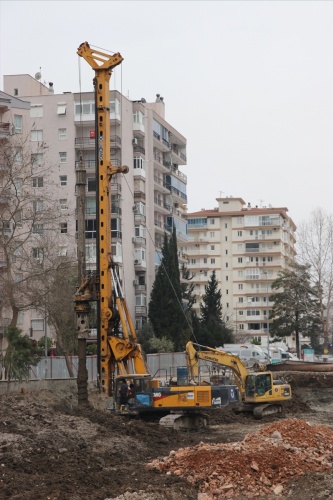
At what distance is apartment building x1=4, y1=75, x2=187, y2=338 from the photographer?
7262cm

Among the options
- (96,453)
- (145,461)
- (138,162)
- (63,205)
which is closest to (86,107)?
(138,162)

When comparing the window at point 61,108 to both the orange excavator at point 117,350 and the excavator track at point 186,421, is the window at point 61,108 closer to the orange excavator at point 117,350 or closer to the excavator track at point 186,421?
the orange excavator at point 117,350

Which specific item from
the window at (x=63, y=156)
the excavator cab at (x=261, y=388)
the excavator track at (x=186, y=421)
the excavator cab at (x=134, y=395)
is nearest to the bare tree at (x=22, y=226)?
the excavator cab at (x=261, y=388)

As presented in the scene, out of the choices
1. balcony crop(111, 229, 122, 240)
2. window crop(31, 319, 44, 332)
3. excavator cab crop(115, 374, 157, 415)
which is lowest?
excavator cab crop(115, 374, 157, 415)

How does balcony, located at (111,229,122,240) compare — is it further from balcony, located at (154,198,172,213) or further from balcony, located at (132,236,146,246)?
balcony, located at (154,198,172,213)

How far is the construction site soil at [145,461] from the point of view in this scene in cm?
1751

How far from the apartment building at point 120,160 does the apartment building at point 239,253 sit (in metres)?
59.2

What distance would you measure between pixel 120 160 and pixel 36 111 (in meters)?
8.20

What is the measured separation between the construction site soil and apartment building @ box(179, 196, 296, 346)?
113 m

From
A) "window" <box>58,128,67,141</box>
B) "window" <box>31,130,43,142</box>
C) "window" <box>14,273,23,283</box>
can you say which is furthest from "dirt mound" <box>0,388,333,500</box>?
"window" <box>31,130,43,142</box>

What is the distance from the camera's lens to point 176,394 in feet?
98.6

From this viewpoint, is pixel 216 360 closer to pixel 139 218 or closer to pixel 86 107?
pixel 86 107

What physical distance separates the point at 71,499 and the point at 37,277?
26906 mm

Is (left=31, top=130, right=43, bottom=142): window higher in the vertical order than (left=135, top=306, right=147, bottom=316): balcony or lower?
higher
